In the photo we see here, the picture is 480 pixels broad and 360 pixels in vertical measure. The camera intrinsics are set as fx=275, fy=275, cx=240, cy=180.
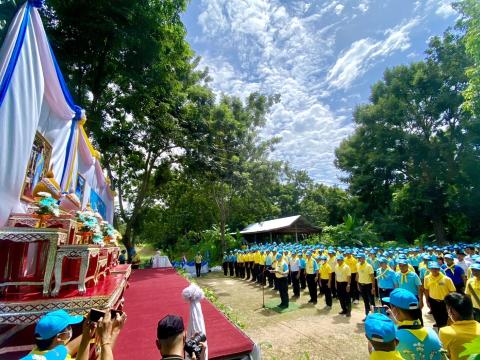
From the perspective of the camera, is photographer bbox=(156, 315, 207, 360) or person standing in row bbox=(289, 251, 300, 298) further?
person standing in row bbox=(289, 251, 300, 298)

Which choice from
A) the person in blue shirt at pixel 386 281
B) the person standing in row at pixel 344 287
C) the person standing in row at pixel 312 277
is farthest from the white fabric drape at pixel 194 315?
the person standing in row at pixel 312 277

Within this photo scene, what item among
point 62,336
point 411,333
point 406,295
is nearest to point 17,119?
point 62,336

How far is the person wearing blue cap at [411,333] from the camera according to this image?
259 centimetres

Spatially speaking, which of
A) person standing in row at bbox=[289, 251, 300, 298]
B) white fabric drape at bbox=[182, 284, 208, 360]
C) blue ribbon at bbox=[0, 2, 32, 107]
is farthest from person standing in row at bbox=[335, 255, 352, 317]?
blue ribbon at bbox=[0, 2, 32, 107]

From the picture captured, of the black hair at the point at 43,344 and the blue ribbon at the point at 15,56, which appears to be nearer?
the black hair at the point at 43,344

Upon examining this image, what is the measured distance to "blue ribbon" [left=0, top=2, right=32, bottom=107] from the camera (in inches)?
131

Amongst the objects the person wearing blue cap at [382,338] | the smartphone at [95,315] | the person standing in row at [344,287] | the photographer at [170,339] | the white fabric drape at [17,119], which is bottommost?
the person standing in row at [344,287]

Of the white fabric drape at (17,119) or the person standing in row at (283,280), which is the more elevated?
the white fabric drape at (17,119)

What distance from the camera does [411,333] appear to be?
268 cm

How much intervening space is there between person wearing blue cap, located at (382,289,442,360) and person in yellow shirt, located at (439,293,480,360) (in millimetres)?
174

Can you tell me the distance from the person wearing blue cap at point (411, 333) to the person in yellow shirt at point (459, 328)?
17 centimetres

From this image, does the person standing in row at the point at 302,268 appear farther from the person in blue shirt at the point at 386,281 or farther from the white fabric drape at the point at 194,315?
the white fabric drape at the point at 194,315

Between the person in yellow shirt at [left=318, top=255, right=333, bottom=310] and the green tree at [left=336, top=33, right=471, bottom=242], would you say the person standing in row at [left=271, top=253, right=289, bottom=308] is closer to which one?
the person in yellow shirt at [left=318, top=255, right=333, bottom=310]

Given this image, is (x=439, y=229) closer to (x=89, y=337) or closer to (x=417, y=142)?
(x=417, y=142)
